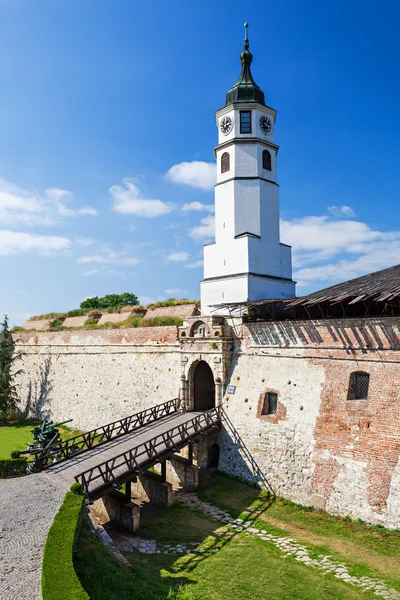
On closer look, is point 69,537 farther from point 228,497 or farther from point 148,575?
point 228,497

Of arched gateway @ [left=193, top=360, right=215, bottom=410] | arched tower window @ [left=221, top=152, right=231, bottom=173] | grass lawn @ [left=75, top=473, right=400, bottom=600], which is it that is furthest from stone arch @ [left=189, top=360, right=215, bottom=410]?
arched tower window @ [left=221, top=152, right=231, bottom=173]

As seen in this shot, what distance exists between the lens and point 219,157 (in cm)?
2528

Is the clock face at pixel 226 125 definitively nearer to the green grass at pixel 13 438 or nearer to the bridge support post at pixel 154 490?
the bridge support post at pixel 154 490

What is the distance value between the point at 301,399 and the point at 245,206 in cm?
1169

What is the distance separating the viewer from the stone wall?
1450 centimetres

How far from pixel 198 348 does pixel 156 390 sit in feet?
14.2

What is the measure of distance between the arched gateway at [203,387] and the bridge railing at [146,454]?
2.68 meters

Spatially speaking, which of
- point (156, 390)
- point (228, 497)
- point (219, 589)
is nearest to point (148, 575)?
point (219, 589)

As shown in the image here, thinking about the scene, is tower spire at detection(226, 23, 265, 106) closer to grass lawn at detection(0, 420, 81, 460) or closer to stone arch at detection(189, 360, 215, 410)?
stone arch at detection(189, 360, 215, 410)

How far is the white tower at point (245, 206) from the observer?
23.7 meters

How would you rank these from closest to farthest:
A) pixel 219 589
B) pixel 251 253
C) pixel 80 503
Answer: pixel 219 589, pixel 80 503, pixel 251 253

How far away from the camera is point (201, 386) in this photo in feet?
75.7

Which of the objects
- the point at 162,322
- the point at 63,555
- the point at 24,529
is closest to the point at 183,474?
the point at 24,529

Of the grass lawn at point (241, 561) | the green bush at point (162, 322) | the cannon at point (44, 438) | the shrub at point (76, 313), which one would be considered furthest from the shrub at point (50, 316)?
the grass lawn at point (241, 561)
